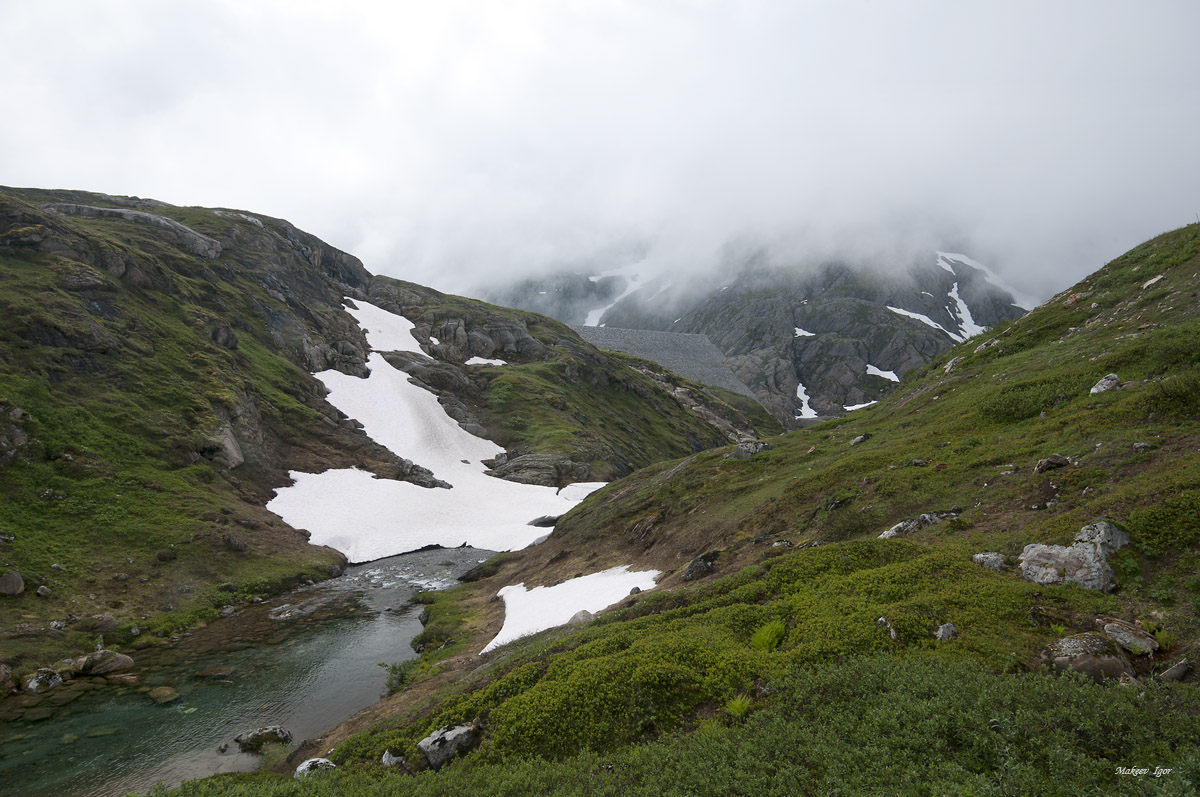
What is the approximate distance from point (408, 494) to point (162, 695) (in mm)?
46156

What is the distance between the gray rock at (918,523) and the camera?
17.9m

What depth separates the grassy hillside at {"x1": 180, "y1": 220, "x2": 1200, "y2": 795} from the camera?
7.65 meters

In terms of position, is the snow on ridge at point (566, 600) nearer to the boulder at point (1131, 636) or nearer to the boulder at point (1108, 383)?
the boulder at point (1131, 636)

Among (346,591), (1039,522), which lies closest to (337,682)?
(346,591)

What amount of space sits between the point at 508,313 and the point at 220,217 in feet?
278

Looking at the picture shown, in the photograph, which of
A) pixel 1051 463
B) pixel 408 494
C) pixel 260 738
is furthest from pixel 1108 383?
pixel 408 494

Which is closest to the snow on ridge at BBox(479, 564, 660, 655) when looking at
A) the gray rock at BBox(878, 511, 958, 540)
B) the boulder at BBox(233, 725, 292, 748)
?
the boulder at BBox(233, 725, 292, 748)

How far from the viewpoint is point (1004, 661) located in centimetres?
979

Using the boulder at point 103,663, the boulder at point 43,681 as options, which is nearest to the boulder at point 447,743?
the boulder at point 43,681

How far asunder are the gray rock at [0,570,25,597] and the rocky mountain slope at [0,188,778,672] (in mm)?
83

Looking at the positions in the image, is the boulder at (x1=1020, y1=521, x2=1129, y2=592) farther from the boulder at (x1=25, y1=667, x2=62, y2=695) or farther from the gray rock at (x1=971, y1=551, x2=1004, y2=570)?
the boulder at (x1=25, y1=667, x2=62, y2=695)

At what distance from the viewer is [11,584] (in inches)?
1168

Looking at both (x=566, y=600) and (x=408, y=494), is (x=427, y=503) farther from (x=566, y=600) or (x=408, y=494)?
(x=566, y=600)

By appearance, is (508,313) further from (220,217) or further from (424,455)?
(424,455)
